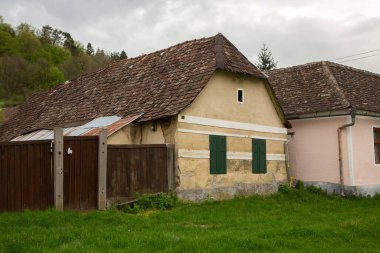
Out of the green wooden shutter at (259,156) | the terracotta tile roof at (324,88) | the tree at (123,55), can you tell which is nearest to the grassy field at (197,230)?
the green wooden shutter at (259,156)

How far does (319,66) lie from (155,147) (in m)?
11.3

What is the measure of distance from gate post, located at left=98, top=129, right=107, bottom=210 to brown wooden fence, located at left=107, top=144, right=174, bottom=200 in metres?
0.29

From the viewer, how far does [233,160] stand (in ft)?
51.2

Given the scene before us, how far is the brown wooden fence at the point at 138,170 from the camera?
12.6 meters

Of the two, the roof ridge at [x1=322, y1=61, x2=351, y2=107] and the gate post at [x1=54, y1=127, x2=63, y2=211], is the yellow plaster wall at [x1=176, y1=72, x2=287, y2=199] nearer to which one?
the roof ridge at [x1=322, y1=61, x2=351, y2=107]

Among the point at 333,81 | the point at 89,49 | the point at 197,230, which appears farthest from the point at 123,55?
the point at 197,230

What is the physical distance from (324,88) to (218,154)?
7093mm

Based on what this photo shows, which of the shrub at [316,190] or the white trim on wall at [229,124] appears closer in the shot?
the white trim on wall at [229,124]

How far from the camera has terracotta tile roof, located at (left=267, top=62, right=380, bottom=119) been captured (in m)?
18.2

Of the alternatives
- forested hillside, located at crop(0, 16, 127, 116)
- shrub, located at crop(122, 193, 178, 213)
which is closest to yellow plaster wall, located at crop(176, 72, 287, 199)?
shrub, located at crop(122, 193, 178, 213)

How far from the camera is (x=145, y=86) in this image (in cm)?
1659

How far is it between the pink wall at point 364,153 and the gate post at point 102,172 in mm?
10056

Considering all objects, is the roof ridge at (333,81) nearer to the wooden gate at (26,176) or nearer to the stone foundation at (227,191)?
the stone foundation at (227,191)

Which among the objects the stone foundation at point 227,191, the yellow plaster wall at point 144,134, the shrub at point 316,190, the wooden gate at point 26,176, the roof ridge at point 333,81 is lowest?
the shrub at point 316,190
